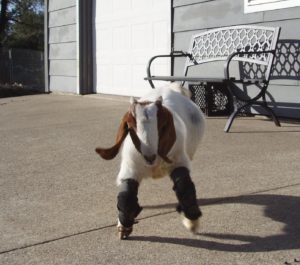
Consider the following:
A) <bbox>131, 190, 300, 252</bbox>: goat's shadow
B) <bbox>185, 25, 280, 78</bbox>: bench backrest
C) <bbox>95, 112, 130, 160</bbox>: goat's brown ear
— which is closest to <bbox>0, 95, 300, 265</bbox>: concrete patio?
<bbox>131, 190, 300, 252</bbox>: goat's shadow

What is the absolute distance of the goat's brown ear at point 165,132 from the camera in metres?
2.66

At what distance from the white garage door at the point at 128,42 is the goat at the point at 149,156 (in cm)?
576

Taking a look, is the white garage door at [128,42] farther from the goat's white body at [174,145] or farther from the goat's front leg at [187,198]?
the goat's front leg at [187,198]

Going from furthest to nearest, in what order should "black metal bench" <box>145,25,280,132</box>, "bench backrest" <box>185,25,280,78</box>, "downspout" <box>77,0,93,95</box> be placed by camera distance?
"downspout" <box>77,0,93,95</box>
"bench backrest" <box>185,25,280,78</box>
"black metal bench" <box>145,25,280,132</box>

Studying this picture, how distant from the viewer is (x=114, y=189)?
3.80 metres

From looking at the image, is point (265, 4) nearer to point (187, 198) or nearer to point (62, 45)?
point (187, 198)

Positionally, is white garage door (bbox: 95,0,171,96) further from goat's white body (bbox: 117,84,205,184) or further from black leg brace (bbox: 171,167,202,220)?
black leg brace (bbox: 171,167,202,220)

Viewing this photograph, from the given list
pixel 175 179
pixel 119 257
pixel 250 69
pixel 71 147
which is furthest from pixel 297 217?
pixel 250 69

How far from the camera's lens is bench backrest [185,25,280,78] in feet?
21.2

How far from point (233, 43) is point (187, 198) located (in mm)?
4691

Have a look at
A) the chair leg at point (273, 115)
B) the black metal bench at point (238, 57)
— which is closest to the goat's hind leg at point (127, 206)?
the black metal bench at point (238, 57)

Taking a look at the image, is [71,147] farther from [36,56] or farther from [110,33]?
[36,56]

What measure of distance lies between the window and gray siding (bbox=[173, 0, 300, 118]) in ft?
0.17

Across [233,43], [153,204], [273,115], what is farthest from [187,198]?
[233,43]
